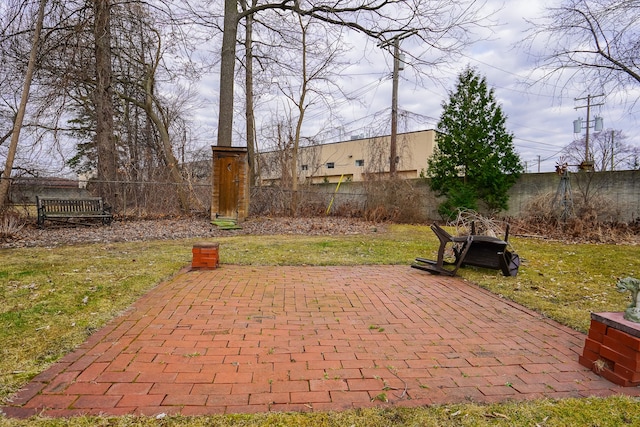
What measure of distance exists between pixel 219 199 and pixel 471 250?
7.56 meters

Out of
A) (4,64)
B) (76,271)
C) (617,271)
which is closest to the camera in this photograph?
(76,271)

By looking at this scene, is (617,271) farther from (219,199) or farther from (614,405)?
(219,199)

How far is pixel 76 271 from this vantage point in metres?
4.49

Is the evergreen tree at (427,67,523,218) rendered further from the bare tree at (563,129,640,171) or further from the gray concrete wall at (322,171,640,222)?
the bare tree at (563,129,640,171)

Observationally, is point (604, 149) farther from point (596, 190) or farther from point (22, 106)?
point (22, 106)

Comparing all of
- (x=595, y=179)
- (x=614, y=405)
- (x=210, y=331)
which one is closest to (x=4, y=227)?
(x=210, y=331)

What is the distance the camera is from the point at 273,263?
17.9 ft

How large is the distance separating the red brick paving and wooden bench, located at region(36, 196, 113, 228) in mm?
6995

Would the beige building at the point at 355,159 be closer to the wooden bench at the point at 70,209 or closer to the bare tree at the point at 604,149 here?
the wooden bench at the point at 70,209

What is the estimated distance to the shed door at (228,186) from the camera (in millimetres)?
10305

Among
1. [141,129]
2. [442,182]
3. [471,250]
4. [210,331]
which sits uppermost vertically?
[141,129]

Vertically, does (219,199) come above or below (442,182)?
below

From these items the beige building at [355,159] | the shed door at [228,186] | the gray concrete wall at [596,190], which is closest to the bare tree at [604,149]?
the beige building at [355,159]

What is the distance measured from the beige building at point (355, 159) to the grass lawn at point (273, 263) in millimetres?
6846
